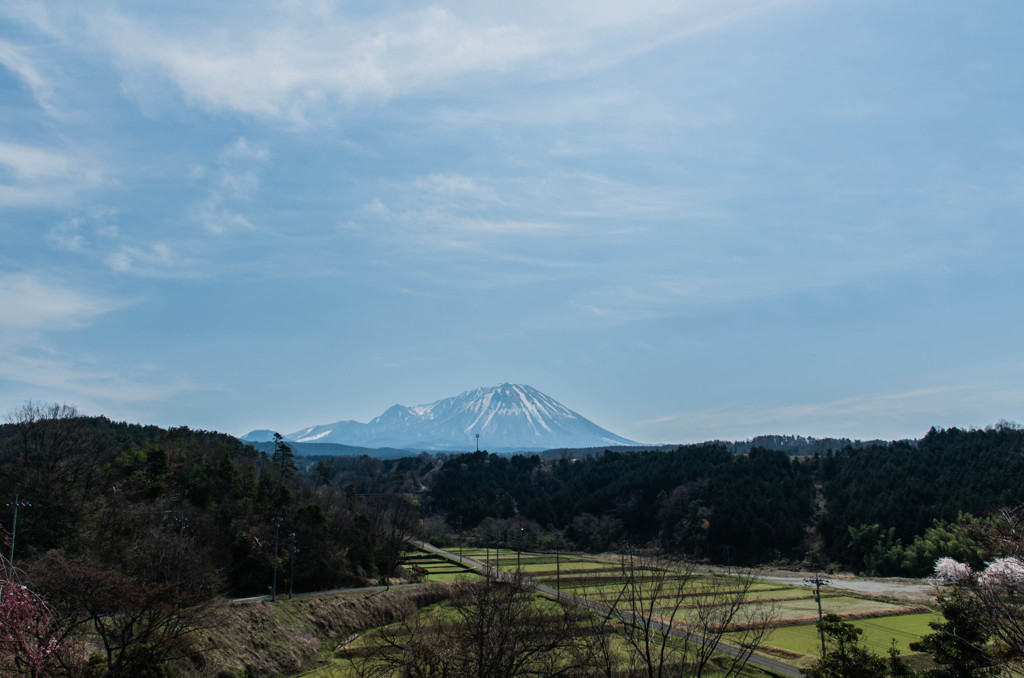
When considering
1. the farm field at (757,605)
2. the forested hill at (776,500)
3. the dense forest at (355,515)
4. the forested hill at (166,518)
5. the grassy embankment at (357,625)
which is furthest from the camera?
the forested hill at (776,500)

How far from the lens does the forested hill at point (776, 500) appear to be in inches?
2753

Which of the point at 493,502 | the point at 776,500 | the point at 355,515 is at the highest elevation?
the point at 776,500

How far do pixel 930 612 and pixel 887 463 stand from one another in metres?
47.9

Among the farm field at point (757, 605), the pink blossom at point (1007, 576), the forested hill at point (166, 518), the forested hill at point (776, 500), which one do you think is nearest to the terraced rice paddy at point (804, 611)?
the farm field at point (757, 605)

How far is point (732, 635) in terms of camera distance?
1435 inches

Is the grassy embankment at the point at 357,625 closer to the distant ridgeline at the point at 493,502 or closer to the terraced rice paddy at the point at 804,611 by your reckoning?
the terraced rice paddy at the point at 804,611

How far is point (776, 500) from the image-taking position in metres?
86.4

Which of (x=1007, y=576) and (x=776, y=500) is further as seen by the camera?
(x=776, y=500)

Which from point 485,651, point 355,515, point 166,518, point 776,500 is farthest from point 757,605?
point 776,500

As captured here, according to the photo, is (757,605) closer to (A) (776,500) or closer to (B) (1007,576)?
(B) (1007,576)

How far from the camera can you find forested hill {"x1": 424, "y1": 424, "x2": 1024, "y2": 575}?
69.9 meters

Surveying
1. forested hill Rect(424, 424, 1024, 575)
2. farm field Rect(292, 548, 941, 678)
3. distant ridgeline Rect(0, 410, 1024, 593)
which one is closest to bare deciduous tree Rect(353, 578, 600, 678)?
farm field Rect(292, 548, 941, 678)

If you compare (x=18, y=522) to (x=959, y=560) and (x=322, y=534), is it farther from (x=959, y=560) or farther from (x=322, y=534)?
(x=959, y=560)

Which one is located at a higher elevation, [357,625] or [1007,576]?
[1007,576]
